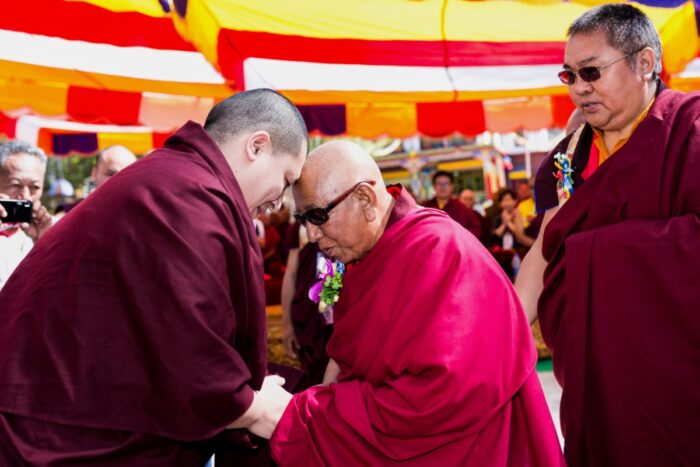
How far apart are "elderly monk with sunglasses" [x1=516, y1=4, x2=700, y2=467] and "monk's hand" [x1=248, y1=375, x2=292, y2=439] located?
0.90 m

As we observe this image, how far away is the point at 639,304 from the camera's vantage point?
2.06 metres

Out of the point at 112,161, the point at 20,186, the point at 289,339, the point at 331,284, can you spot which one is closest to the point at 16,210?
the point at 20,186

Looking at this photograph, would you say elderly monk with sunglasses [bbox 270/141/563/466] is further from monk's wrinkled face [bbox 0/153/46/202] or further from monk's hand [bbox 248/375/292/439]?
monk's wrinkled face [bbox 0/153/46/202]

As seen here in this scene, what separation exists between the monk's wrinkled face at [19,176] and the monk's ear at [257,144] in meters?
1.82

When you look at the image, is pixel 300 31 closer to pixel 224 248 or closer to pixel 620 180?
pixel 620 180

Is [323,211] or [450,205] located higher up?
[323,211]

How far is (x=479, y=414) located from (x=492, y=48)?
424cm

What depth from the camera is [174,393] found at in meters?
1.53

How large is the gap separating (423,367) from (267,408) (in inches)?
16.4

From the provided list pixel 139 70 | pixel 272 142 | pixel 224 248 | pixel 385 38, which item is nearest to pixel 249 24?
pixel 385 38

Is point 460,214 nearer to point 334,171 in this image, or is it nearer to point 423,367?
point 334,171

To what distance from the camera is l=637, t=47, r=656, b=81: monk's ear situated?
2299 millimetres

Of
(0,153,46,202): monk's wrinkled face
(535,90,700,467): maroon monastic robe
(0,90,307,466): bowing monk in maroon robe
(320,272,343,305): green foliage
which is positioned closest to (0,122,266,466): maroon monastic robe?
(0,90,307,466): bowing monk in maroon robe

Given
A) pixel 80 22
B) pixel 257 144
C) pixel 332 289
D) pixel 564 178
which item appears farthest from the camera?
pixel 80 22
